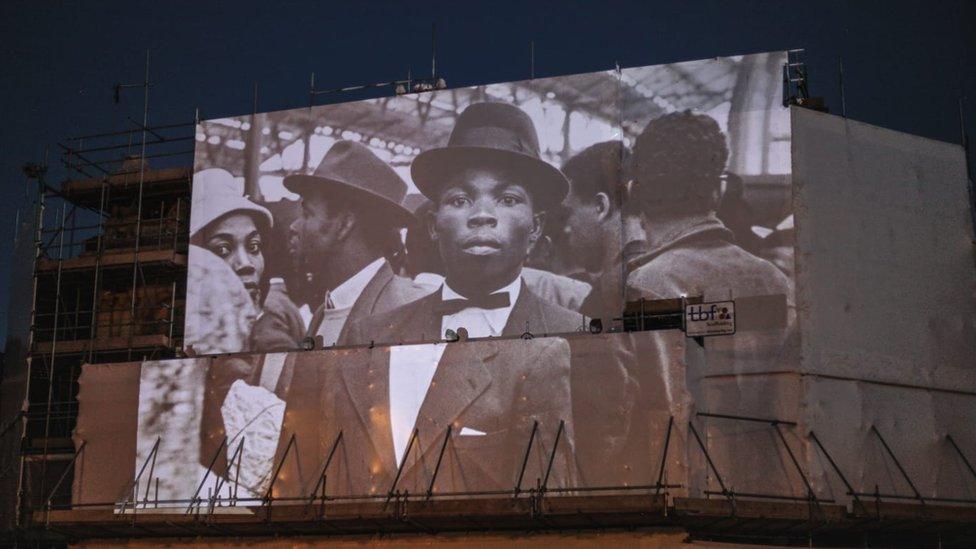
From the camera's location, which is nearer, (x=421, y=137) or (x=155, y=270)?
(x=421, y=137)

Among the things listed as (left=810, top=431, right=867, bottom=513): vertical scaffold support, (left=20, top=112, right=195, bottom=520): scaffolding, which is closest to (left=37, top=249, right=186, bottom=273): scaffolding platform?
(left=20, top=112, right=195, bottom=520): scaffolding

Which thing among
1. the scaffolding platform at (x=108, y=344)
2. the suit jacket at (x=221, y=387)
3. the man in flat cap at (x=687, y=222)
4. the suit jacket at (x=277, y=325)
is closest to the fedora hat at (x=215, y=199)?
the suit jacket at (x=277, y=325)

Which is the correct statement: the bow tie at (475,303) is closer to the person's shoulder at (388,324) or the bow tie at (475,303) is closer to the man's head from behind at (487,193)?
the man's head from behind at (487,193)

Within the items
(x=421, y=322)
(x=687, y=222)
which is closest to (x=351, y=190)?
(x=421, y=322)

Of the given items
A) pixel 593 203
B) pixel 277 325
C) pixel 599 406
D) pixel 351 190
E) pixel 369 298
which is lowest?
pixel 599 406

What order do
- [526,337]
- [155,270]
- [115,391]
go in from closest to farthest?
[526,337], [115,391], [155,270]

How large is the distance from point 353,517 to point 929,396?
1226 centimetres

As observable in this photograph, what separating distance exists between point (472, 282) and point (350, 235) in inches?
123

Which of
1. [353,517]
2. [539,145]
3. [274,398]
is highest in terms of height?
[539,145]

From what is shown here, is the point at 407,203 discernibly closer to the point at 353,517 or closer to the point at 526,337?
the point at 526,337

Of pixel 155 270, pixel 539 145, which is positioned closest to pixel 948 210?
pixel 539 145

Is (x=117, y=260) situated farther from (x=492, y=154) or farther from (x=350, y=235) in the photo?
(x=492, y=154)

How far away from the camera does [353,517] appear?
96.5ft

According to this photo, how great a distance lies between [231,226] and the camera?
35000 millimetres
